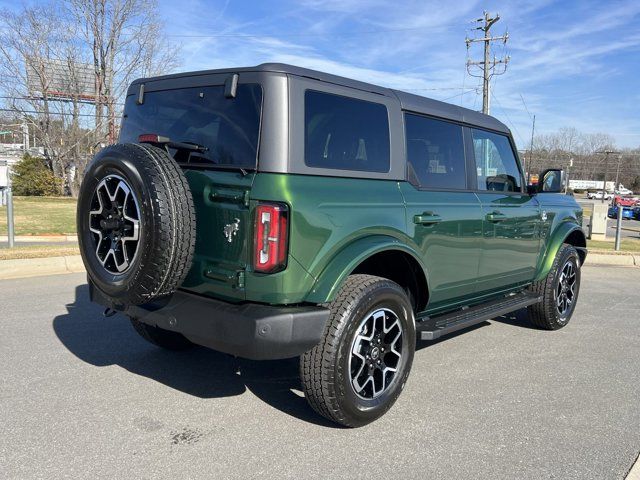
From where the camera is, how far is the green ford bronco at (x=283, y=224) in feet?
9.39

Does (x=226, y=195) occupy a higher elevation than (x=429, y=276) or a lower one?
higher

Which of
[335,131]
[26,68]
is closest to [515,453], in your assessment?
[335,131]

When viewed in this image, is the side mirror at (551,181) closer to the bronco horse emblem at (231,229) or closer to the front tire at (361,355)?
the front tire at (361,355)

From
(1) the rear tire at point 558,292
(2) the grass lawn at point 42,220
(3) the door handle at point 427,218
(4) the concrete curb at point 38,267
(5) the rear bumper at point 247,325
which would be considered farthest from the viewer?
(2) the grass lawn at point 42,220

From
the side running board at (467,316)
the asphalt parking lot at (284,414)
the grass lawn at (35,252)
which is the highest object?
the side running board at (467,316)

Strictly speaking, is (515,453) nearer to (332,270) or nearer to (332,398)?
(332,398)

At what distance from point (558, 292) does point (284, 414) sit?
3634mm

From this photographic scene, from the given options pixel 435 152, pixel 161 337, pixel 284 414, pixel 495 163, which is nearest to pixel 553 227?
pixel 495 163

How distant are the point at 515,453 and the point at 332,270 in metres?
1.47

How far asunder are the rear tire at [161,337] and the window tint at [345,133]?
199 cm

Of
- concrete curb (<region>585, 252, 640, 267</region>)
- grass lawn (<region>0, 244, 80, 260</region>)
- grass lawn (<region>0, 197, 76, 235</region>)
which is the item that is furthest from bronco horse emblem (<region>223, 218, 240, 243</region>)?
grass lawn (<region>0, 197, 76, 235</region>)

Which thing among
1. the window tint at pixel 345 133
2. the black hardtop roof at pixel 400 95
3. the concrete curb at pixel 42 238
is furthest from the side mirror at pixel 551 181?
the concrete curb at pixel 42 238

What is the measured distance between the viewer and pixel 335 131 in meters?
3.32

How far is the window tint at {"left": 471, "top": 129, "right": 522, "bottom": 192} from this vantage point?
469cm
